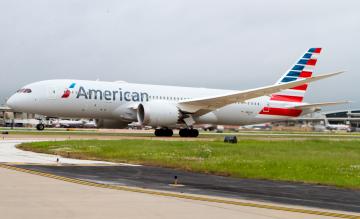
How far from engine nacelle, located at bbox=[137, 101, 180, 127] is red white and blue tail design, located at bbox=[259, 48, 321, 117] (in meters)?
10.5

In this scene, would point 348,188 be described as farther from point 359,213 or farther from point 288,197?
point 359,213

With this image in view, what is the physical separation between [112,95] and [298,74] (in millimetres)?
18153

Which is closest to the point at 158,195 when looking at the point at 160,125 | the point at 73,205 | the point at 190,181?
the point at 73,205

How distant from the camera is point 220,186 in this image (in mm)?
14766

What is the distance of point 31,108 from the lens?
42.4m

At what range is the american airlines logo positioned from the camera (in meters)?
42.2

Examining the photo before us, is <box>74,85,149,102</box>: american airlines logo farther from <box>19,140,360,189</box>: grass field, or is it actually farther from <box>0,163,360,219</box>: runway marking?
<box>0,163,360,219</box>: runway marking

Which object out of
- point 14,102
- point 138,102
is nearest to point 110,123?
point 138,102

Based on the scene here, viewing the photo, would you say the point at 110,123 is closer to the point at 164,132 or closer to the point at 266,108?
the point at 164,132

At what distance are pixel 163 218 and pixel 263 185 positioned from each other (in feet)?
22.3

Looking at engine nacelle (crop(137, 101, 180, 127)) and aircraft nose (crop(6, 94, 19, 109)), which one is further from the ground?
aircraft nose (crop(6, 94, 19, 109))

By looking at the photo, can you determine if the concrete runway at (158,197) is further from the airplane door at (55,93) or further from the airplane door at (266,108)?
the airplane door at (266,108)

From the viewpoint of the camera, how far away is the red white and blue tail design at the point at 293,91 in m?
51.2

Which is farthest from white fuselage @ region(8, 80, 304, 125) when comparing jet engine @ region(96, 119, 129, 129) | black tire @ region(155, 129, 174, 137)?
black tire @ region(155, 129, 174, 137)
